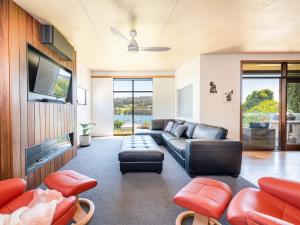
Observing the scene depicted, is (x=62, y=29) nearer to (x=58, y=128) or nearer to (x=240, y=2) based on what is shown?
(x=58, y=128)

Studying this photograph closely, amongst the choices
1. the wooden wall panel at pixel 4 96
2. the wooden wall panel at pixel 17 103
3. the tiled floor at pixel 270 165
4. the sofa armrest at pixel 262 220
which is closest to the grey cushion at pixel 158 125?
the tiled floor at pixel 270 165

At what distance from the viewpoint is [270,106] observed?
5.18m

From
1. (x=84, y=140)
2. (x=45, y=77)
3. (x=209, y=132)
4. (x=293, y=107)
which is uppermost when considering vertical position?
(x=45, y=77)

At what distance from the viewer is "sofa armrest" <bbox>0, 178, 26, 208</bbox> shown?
1.60 m

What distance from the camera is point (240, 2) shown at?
2.45 m

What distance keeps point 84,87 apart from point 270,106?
6027mm

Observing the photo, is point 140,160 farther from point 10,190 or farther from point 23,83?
point 23,83

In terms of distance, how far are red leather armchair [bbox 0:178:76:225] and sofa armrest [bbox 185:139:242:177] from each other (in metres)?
2.06

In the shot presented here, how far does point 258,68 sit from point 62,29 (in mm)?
5000

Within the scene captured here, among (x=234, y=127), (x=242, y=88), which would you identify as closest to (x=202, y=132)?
(x=234, y=127)

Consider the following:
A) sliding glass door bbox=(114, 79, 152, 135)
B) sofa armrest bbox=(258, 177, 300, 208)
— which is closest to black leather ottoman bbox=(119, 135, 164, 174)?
sofa armrest bbox=(258, 177, 300, 208)

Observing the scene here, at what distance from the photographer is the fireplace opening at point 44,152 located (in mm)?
2822

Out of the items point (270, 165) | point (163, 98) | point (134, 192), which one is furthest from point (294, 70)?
point (134, 192)

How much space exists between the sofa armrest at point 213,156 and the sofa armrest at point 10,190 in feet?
7.82
